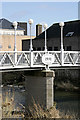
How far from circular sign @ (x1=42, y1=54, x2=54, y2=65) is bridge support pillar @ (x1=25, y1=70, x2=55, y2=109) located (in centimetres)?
78

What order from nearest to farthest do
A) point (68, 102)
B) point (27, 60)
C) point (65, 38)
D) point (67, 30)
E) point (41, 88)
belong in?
point (27, 60) → point (41, 88) → point (68, 102) → point (65, 38) → point (67, 30)

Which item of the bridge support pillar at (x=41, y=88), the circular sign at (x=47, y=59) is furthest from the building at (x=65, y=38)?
the bridge support pillar at (x=41, y=88)

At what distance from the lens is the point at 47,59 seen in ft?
70.8

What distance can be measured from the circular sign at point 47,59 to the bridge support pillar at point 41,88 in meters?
0.78

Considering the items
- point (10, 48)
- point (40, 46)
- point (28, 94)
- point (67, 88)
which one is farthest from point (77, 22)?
point (28, 94)

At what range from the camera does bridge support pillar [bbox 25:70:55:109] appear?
20.5 m

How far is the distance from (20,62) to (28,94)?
2757 mm

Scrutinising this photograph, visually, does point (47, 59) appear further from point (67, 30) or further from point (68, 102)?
point (67, 30)

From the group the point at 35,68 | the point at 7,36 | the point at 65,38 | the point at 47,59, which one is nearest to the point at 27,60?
the point at 35,68

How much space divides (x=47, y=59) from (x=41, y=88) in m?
2.12

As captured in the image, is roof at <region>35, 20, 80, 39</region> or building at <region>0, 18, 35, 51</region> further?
building at <region>0, 18, 35, 51</region>

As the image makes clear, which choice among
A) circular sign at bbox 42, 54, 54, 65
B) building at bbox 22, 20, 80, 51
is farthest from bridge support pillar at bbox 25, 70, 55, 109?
building at bbox 22, 20, 80, 51

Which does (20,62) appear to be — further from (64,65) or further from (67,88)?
(67,88)

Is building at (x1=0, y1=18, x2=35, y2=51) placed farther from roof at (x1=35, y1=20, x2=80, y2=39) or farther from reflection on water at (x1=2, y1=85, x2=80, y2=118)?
reflection on water at (x1=2, y1=85, x2=80, y2=118)
